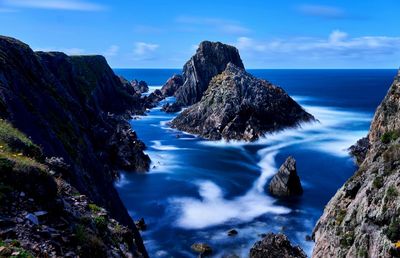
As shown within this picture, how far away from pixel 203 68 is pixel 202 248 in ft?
380

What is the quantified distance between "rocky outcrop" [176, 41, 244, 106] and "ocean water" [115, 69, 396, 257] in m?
43.0

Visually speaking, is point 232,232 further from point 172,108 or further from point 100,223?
point 172,108

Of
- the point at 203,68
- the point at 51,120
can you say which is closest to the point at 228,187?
the point at 51,120

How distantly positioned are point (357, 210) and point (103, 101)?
4469 inches

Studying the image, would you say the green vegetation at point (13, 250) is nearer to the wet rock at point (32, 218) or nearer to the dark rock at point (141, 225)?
the wet rock at point (32, 218)

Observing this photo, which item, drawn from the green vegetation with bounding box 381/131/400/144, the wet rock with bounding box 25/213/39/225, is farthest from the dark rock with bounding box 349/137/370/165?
the wet rock with bounding box 25/213/39/225

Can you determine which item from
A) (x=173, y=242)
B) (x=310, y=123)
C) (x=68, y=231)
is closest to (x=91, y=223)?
(x=68, y=231)

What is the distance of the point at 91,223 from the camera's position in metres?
16.2

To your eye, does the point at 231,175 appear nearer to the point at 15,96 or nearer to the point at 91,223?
the point at 15,96

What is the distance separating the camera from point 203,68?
150 meters

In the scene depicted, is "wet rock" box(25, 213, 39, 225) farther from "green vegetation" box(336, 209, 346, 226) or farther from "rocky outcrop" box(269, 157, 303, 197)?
"rocky outcrop" box(269, 157, 303, 197)

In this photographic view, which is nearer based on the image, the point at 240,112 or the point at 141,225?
the point at 141,225

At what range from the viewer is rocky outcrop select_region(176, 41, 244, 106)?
149375 millimetres

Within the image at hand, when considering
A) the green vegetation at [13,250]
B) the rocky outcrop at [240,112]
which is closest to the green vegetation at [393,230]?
the green vegetation at [13,250]
